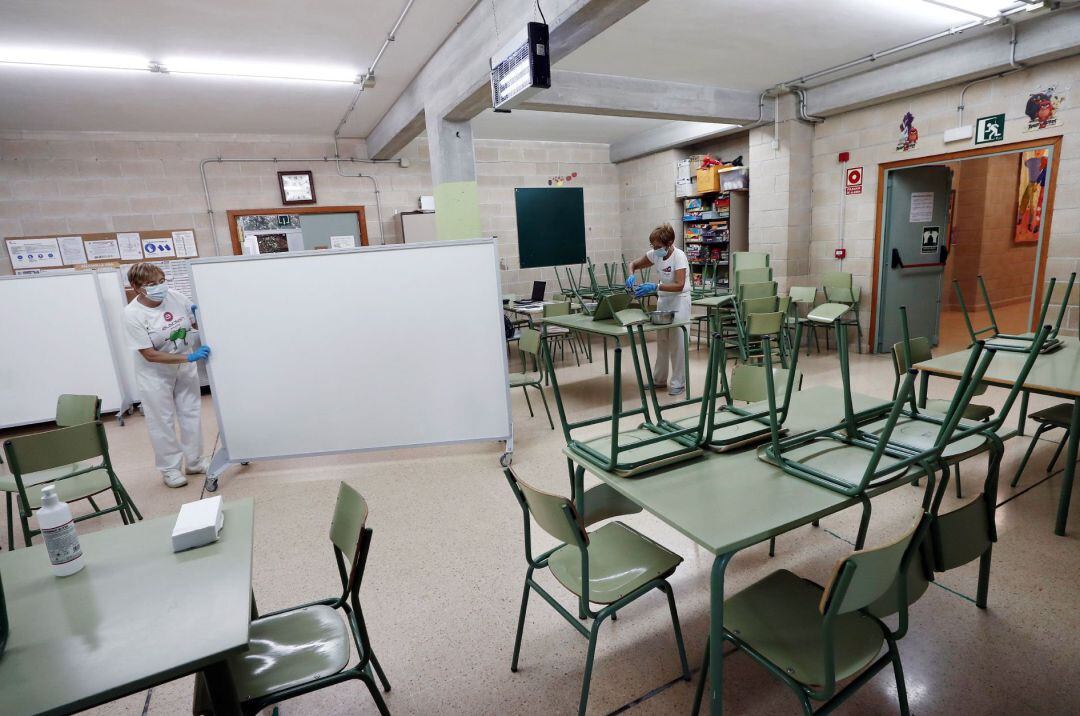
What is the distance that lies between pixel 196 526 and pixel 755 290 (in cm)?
544

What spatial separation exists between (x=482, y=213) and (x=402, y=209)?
45.4 inches

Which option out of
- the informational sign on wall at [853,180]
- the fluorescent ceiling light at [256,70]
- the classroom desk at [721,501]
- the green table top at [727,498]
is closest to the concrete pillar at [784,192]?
the informational sign on wall at [853,180]

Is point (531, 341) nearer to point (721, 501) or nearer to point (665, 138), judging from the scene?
point (721, 501)

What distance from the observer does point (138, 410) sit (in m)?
5.72

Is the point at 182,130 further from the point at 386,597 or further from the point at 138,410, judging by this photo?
the point at 386,597

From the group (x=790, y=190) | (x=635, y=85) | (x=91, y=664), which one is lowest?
(x=91, y=664)

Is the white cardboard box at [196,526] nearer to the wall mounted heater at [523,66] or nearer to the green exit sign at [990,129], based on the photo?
the wall mounted heater at [523,66]

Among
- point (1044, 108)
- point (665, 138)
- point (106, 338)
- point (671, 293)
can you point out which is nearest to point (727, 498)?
point (671, 293)

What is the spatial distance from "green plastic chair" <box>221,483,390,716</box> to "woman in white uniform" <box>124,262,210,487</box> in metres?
2.45

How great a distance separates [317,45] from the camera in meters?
4.13

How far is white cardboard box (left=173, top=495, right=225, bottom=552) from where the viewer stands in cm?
150

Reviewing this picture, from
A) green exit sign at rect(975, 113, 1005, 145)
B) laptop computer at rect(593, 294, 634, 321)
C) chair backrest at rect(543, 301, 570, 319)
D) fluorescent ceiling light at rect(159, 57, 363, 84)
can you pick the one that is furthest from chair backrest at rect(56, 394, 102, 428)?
green exit sign at rect(975, 113, 1005, 145)

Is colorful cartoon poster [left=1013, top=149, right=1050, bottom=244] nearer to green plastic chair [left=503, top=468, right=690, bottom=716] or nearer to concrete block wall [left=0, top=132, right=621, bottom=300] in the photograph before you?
concrete block wall [left=0, top=132, right=621, bottom=300]

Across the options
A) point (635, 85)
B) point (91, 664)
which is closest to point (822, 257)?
point (635, 85)
